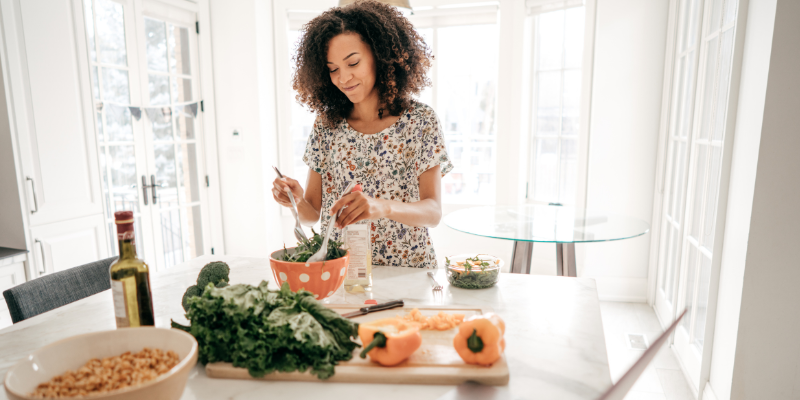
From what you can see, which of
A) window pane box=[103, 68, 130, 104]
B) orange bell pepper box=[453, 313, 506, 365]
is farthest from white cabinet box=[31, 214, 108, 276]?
orange bell pepper box=[453, 313, 506, 365]

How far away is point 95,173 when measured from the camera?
9.18 feet

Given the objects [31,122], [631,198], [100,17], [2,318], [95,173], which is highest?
[100,17]

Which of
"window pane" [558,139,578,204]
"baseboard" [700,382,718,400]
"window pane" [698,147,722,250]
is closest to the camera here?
"baseboard" [700,382,718,400]

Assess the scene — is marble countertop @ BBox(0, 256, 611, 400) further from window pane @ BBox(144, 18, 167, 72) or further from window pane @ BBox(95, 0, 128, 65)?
window pane @ BBox(144, 18, 167, 72)

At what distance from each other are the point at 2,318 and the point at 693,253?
3.50 meters

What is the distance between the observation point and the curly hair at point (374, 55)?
1347mm

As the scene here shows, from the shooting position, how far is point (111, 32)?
310 centimetres

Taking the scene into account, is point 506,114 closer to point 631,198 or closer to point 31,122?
point 631,198

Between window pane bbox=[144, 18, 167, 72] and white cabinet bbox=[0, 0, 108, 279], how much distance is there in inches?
28.7

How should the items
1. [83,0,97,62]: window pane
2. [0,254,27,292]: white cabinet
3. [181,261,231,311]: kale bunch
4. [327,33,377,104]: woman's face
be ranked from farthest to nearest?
[83,0,97,62]: window pane < [0,254,27,292]: white cabinet < [327,33,377,104]: woman's face < [181,261,231,311]: kale bunch

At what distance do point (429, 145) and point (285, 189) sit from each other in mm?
467

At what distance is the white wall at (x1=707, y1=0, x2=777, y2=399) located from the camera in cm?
151

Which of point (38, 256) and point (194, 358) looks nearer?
point (194, 358)

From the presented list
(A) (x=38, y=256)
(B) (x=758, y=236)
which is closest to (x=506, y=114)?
(B) (x=758, y=236)
